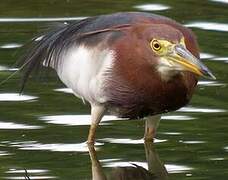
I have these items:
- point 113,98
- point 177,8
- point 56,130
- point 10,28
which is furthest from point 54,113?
point 177,8

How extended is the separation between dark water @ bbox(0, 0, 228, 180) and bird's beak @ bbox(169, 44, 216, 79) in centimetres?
75

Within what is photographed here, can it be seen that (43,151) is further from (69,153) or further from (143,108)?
(143,108)

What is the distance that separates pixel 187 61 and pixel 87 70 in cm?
102

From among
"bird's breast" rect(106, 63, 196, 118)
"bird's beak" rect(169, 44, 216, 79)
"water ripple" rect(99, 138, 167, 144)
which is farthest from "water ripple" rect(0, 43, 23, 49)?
"bird's beak" rect(169, 44, 216, 79)

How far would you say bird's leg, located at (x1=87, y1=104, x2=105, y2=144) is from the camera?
1045cm

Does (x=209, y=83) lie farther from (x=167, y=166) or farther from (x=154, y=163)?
(x=167, y=166)

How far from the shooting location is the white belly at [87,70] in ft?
33.4

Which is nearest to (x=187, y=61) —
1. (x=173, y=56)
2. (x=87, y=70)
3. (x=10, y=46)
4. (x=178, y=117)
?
(x=173, y=56)

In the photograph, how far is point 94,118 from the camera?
10.5 meters

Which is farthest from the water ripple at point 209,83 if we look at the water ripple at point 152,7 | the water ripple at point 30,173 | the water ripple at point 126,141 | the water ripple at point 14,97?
the water ripple at point 30,173

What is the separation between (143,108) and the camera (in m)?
10.2

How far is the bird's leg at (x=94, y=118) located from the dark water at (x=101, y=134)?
0.09m

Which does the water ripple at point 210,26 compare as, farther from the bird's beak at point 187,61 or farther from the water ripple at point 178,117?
the bird's beak at point 187,61

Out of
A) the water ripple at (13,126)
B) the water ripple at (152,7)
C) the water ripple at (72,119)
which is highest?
the water ripple at (13,126)
